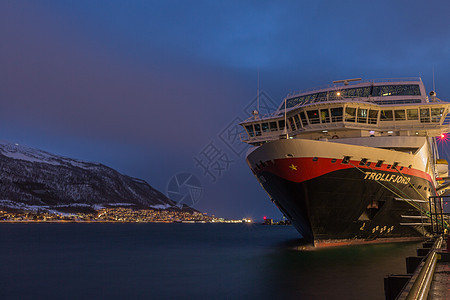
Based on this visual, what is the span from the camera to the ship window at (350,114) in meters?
30.4

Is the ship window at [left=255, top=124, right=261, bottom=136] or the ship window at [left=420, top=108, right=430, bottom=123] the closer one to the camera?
the ship window at [left=420, top=108, right=430, bottom=123]

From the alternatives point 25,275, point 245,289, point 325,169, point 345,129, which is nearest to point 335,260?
point 325,169

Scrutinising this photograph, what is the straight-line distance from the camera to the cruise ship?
2534 centimetres

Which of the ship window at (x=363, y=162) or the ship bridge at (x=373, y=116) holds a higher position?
the ship bridge at (x=373, y=116)

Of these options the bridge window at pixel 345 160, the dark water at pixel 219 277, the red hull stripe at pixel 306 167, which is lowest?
the dark water at pixel 219 277

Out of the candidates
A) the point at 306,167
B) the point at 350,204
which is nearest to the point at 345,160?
the point at 306,167

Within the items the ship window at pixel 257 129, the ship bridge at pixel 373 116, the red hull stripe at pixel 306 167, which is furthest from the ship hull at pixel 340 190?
the ship window at pixel 257 129

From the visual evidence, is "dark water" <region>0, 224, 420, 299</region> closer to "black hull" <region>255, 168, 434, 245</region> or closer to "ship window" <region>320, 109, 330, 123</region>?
"black hull" <region>255, 168, 434, 245</region>

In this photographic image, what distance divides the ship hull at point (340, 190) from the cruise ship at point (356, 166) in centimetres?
7

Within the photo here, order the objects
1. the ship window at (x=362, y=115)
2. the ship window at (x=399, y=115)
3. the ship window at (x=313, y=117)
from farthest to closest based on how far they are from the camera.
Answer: the ship window at (x=399, y=115) → the ship window at (x=313, y=117) → the ship window at (x=362, y=115)

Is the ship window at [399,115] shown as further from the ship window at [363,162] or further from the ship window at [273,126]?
the ship window at [273,126]

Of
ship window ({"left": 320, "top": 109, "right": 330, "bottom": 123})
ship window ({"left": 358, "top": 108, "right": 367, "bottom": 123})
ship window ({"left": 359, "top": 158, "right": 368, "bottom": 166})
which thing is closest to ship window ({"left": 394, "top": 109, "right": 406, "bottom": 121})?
ship window ({"left": 358, "top": 108, "right": 367, "bottom": 123})

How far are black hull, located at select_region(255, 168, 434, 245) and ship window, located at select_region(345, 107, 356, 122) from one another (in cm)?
576

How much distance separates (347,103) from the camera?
98.2 ft
